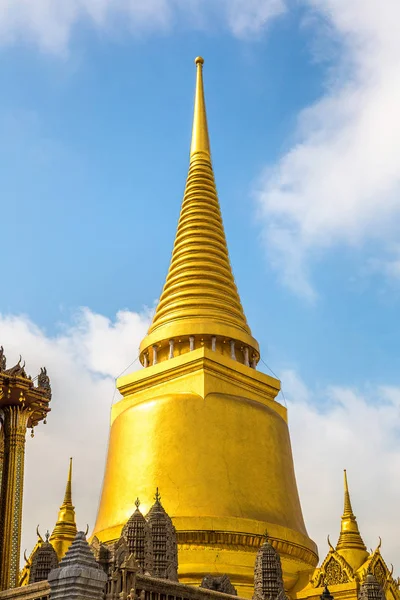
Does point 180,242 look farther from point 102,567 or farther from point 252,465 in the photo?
point 102,567

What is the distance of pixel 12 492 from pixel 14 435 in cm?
107

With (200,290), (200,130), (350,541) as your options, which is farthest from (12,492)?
(200,130)

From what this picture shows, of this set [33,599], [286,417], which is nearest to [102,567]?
[33,599]

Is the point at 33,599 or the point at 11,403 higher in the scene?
the point at 11,403

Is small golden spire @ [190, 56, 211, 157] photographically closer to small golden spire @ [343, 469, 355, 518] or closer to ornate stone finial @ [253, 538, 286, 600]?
small golden spire @ [343, 469, 355, 518]

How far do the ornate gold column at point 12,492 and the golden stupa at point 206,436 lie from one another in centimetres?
718

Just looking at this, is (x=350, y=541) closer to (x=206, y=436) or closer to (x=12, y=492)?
(x=206, y=436)

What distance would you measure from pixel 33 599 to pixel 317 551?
1542cm

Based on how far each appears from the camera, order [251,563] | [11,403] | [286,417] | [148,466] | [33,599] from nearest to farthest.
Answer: [33,599], [11,403], [251,563], [148,466], [286,417]

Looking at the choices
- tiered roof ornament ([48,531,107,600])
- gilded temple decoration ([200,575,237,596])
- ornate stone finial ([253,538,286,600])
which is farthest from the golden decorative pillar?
tiered roof ornament ([48,531,107,600])

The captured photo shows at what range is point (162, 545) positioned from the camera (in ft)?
60.5

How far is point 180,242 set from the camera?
31938mm

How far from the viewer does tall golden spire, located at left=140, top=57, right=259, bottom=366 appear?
28828 millimetres

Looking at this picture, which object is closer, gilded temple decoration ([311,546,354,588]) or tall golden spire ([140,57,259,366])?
gilded temple decoration ([311,546,354,588])
